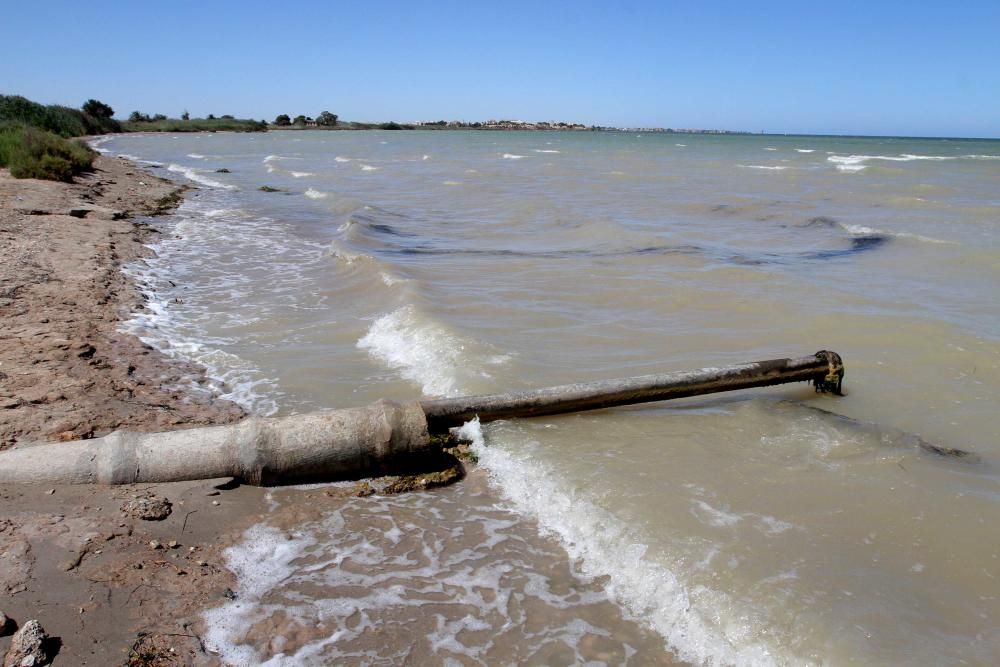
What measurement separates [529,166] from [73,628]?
36960 mm

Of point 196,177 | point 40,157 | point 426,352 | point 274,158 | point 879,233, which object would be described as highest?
point 40,157

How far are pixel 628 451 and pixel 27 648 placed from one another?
3.60 metres

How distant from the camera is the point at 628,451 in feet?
16.1

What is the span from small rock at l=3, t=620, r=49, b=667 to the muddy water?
680mm

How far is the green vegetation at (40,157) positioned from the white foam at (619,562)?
16.9 metres

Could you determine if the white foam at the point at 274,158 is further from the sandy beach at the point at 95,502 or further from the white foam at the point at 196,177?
the sandy beach at the point at 95,502

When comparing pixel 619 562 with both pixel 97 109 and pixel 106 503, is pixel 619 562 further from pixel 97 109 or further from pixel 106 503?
pixel 97 109

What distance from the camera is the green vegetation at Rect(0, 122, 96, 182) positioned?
16.7 meters

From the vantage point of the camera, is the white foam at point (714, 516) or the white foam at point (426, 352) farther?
the white foam at point (426, 352)

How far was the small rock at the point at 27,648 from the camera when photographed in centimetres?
257

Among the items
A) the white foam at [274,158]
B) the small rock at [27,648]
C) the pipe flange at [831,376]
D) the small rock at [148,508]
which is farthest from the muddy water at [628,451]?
the white foam at [274,158]

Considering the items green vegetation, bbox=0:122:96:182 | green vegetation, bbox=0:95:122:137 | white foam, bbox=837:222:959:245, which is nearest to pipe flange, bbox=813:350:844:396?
white foam, bbox=837:222:959:245

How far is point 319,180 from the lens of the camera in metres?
28.2

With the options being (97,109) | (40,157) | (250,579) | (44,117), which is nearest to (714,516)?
(250,579)
